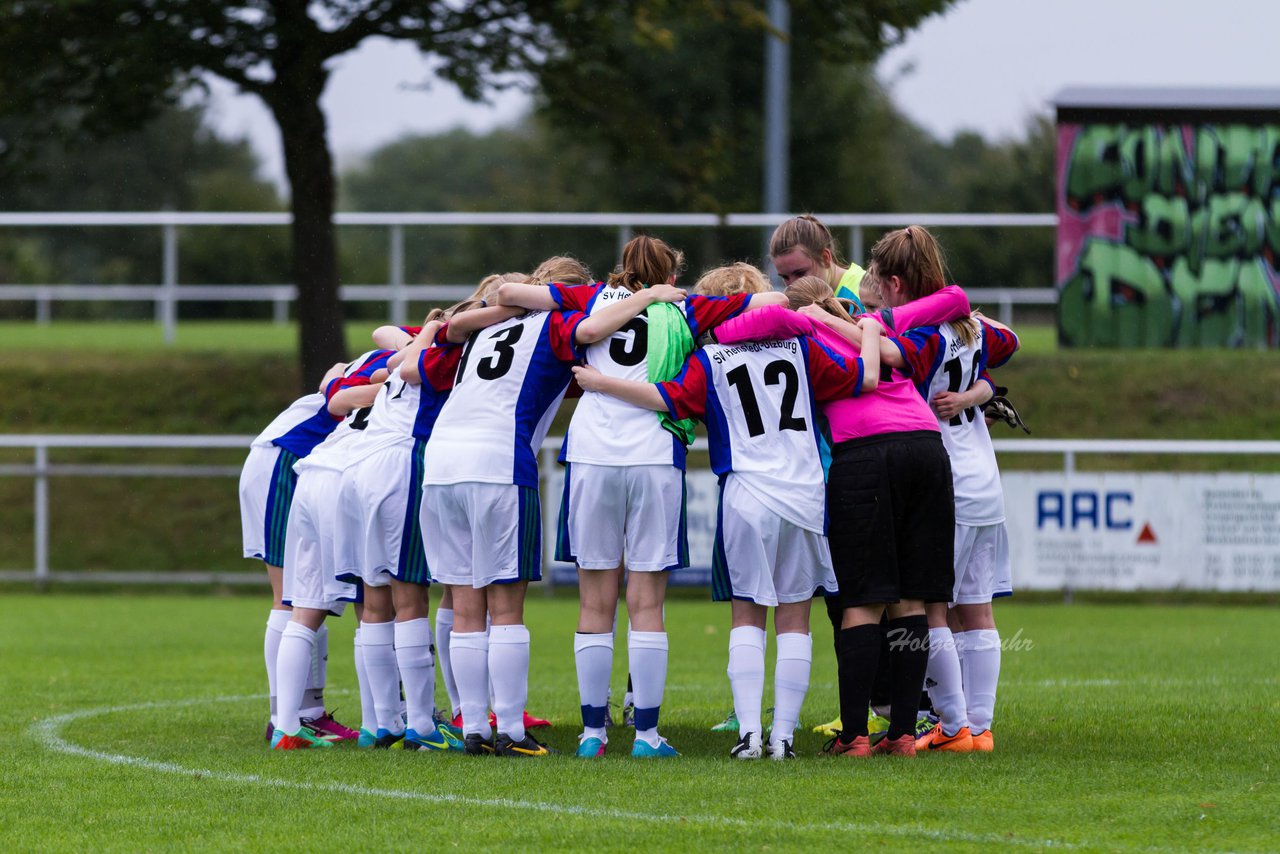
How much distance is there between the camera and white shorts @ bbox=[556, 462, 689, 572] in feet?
19.6

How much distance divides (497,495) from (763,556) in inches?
41.4

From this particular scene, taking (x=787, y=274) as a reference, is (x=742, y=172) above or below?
above

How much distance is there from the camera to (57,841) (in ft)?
15.7

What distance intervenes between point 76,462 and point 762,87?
19.4m

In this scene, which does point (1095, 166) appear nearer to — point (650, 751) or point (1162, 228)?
point (1162, 228)

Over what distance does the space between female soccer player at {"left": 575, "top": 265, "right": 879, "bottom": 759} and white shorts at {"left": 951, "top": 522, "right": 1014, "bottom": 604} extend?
0.67 metres

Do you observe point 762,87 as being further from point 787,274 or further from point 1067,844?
point 1067,844

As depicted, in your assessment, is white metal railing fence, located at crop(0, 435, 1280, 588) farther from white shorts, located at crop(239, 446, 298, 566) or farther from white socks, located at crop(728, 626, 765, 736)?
white socks, located at crop(728, 626, 765, 736)

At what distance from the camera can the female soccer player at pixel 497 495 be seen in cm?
612

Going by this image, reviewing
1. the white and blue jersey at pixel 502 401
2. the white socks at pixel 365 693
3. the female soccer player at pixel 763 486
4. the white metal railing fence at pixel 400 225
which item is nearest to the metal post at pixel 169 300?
the white metal railing fence at pixel 400 225

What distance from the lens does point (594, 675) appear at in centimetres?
609

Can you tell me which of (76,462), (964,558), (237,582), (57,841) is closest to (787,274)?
(964,558)

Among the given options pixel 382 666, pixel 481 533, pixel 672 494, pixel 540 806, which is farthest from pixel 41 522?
pixel 540 806

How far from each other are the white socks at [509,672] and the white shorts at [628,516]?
0.42 meters
